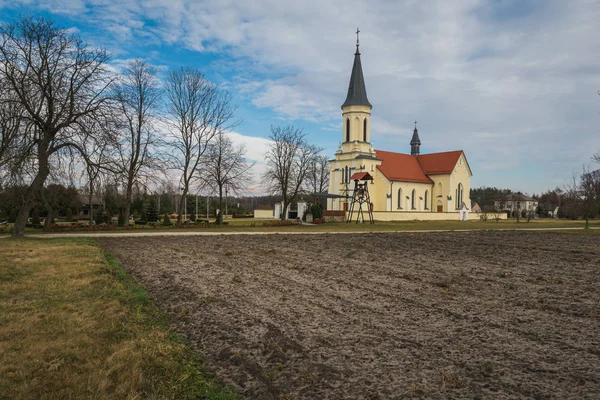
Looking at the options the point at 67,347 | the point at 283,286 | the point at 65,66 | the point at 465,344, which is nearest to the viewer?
the point at 67,347

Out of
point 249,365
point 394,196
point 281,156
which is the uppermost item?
point 281,156

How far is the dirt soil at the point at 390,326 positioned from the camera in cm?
396

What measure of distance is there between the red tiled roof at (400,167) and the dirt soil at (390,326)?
139ft

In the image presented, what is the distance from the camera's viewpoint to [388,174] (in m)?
52.4

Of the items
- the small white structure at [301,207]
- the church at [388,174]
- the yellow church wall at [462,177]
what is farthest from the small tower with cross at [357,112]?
the yellow church wall at [462,177]

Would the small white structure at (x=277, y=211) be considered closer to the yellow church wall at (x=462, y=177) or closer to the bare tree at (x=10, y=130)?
the yellow church wall at (x=462, y=177)

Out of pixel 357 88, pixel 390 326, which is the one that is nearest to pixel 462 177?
pixel 357 88

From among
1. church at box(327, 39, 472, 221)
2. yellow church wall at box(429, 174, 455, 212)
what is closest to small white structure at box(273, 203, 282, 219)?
church at box(327, 39, 472, 221)

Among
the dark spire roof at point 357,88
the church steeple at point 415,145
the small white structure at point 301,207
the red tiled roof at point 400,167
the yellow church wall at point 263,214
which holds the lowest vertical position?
the yellow church wall at point 263,214

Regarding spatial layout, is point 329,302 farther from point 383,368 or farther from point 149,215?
point 149,215

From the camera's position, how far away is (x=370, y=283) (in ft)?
28.8

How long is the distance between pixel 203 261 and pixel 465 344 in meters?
8.61

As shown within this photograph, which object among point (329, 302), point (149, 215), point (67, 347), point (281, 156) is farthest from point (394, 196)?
point (67, 347)

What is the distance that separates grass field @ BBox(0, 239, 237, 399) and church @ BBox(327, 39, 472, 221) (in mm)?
41942
